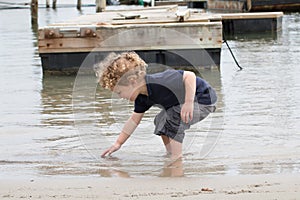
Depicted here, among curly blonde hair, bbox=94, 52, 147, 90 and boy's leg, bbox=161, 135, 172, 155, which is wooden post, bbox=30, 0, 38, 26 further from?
curly blonde hair, bbox=94, 52, 147, 90

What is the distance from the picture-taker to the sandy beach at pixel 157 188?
4539mm

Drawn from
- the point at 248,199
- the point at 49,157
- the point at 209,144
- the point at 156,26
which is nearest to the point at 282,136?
the point at 209,144

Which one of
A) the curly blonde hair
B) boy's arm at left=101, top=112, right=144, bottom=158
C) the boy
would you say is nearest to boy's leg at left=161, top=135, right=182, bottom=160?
the boy

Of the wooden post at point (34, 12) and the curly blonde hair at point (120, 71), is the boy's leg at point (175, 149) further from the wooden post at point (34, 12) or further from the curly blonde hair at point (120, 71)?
the wooden post at point (34, 12)


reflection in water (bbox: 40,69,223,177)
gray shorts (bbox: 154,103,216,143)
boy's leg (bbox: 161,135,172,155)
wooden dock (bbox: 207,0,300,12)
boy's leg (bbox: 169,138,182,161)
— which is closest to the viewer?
reflection in water (bbox: 40,69,223,177)

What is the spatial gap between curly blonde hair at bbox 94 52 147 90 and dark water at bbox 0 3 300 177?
2.35 feet

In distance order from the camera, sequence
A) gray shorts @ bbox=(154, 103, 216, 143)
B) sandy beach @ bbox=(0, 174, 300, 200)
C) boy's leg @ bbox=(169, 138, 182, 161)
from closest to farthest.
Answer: sandy beach @ bbox=(0, 174, 300, 200) < gray shorts @ bbox=(154, 103, 216, 143) < boy's leg @ bbox=(169, 138, 182, 161)

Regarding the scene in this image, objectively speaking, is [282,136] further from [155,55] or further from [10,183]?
[155,55]

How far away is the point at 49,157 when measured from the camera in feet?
21.2

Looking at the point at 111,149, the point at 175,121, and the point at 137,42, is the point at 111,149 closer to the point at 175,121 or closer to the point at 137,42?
the point at 175,121

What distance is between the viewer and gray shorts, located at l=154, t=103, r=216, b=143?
5.98 metres

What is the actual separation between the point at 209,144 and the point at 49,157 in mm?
1617

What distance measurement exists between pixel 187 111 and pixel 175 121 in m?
0.31

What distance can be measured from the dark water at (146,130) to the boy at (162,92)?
1.02 feet
